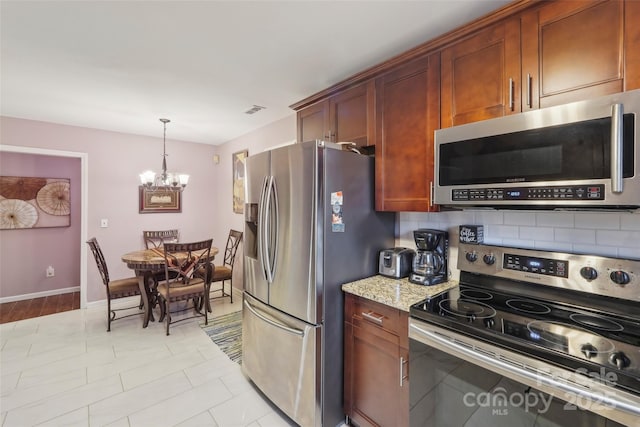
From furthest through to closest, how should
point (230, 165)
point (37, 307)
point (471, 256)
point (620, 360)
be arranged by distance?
point (230, 165)
point (37, 307)
point (471, 256)
point (620, 360)

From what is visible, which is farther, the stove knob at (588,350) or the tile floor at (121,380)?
the tile floor at (121,380)

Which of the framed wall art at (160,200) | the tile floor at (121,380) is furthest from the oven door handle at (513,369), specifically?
the framed wall art at (160,200)

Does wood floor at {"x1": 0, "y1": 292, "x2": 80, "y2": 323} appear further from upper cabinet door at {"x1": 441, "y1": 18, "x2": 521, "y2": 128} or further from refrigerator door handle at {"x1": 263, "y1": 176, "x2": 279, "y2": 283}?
upper cabinet door at {"x1": 441, "y1": 18, "x2": 521, "y2": 128}

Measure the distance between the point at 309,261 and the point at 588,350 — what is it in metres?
1.25

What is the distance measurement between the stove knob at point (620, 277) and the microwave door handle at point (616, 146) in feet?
1.51

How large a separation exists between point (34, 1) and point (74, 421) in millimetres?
2436

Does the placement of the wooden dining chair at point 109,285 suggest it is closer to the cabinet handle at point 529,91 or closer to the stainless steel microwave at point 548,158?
the stainless steel microwave at point 548,158

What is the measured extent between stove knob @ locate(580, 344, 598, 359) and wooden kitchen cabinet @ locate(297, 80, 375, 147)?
4.86 ft

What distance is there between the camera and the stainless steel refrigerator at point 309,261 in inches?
67.7

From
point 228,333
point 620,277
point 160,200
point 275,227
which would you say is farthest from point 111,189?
point 620,277

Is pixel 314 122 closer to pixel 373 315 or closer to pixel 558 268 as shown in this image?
pixel 373 315

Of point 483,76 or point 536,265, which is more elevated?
point 483,76

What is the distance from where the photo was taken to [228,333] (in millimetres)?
3152

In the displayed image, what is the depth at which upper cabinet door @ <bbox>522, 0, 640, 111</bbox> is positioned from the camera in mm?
1136
